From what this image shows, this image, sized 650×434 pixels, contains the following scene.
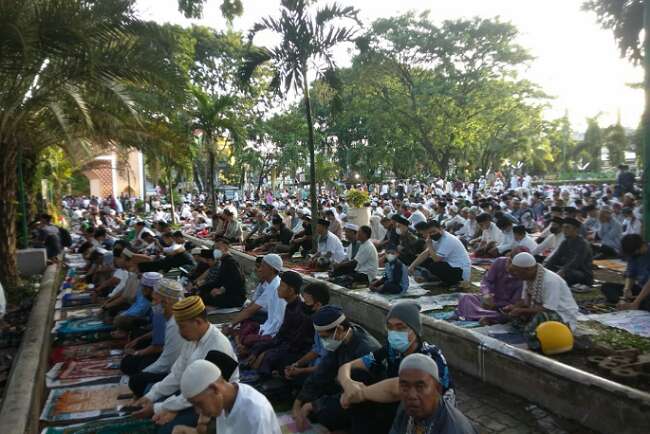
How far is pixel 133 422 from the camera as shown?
4.41m

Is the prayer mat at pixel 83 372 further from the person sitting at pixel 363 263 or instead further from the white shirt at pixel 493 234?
the white shirt at pixel 493 234

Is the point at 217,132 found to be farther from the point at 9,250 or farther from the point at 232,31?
the point at 232,31


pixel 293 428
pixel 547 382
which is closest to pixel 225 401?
pixel 293 428

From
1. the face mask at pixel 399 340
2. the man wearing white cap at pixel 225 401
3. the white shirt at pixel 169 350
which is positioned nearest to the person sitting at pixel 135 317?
the white shirt at pixel 169 350

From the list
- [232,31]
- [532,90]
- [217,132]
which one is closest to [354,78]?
[232,31]

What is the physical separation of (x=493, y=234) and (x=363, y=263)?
395 cm

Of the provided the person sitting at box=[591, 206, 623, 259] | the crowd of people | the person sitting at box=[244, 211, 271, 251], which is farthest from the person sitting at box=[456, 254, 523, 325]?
the person sitting at box=[244, 211, 271, 251]

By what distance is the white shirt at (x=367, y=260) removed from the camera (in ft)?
29.1

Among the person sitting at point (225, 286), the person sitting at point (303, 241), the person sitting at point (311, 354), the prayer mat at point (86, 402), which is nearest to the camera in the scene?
the person sitting at point (311, 354)

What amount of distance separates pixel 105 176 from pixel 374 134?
71.5 ft

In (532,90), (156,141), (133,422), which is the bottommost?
(133,422)

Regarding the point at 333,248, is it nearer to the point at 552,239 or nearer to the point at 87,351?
the point at 552,239

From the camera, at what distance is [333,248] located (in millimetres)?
10266

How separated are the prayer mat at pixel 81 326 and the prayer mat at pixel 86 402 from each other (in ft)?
6.12
